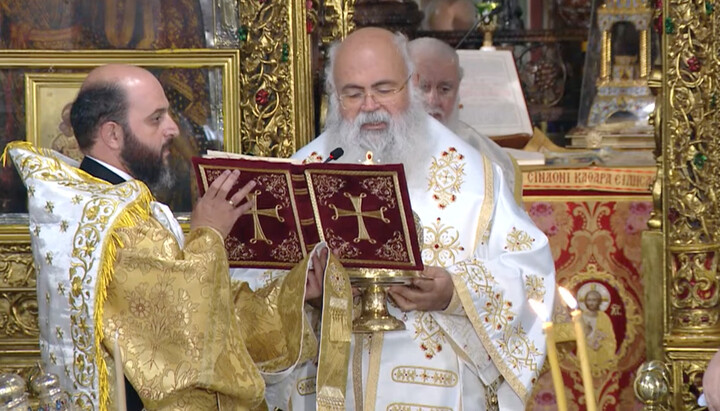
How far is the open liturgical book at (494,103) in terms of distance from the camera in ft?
23.0

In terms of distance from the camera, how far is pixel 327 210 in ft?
13.4

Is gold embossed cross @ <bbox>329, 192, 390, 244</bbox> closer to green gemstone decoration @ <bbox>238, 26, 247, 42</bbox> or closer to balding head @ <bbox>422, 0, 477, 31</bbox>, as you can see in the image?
green gemstone decoration @ <bbox>238, 26, 247, 42</bbox>

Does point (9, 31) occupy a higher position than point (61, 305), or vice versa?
point (9, 31)

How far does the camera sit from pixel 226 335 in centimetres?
383

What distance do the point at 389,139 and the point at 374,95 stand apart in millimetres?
151

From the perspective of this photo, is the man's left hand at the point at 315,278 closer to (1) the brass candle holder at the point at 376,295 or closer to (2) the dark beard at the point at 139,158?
(1) the brass candle holder at the point at 376,295

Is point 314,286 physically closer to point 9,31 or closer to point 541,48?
point 9,31

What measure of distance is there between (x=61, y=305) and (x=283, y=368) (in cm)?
80

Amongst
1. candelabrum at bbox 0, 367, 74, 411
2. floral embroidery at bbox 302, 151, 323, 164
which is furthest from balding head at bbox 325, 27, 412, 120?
candelabrum at bbox 0, 367, 74, 411

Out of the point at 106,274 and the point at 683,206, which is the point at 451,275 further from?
the point at 683,206

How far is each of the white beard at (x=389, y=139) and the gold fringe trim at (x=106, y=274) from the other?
97 centimetres

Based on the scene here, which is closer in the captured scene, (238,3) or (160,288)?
(160,288)

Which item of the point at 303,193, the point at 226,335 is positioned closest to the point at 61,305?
the point at 226,335

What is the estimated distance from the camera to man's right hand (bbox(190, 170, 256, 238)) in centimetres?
396
